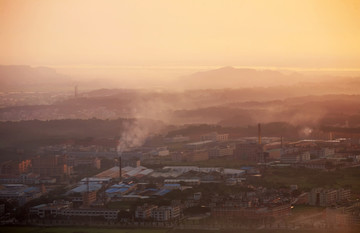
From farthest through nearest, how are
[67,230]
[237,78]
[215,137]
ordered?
[237,78], [215,137], [67,230]

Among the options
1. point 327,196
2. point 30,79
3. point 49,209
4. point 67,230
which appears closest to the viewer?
point 67,230

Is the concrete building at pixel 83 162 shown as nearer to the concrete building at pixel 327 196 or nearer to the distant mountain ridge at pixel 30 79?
the distant mountain ridge at pixel 30 79

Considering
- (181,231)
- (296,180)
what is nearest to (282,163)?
(296,180)

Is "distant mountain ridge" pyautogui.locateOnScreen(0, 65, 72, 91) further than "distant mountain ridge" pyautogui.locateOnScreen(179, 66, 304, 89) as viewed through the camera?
Yes

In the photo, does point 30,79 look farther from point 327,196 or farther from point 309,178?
point 327,196

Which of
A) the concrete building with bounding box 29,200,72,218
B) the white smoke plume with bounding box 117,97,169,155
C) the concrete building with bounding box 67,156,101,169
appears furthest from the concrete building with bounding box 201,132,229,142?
the concrete building with bounding box 29,200,72,218

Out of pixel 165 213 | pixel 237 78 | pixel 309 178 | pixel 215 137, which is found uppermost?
pixel 237 78

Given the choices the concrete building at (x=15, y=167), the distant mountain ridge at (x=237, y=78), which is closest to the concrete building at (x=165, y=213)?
the concrete building at (x=15, y=167)

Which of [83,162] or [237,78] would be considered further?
[237,78]

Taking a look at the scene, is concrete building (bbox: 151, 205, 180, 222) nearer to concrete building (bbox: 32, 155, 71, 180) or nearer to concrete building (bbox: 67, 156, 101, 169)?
concrete building (bbox: 32, 155, 71, 180)

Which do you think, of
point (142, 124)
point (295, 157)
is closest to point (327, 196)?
point (295, 157)

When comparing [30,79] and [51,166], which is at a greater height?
[30,79]
